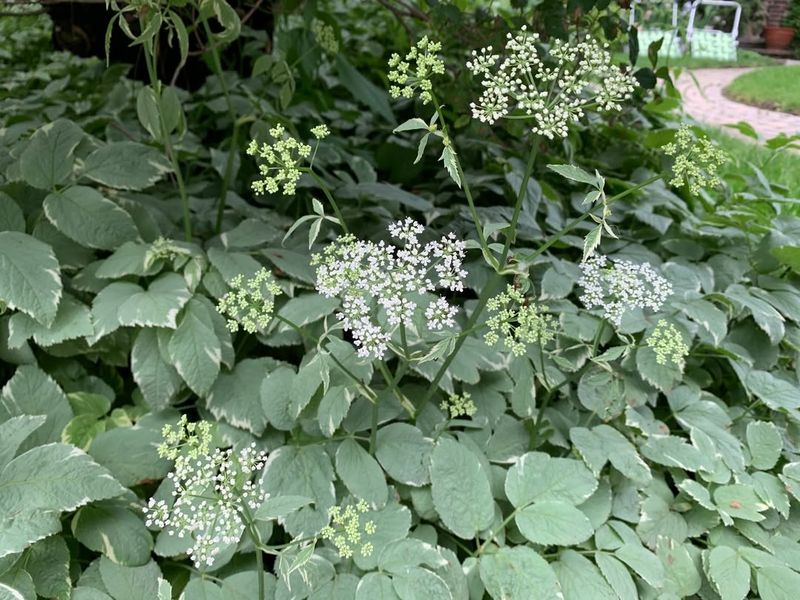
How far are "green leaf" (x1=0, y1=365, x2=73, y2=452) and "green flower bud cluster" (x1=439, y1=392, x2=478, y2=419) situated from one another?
0.80 meters

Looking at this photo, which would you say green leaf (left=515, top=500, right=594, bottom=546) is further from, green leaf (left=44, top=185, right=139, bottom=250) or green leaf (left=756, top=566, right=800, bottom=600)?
green leaf (left=44, top=185, right=139, bottom=250)

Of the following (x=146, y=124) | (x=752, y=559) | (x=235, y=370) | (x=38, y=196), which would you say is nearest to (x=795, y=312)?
(x=752, y=559)

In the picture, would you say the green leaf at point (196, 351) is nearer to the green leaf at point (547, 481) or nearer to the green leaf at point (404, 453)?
the green leaf at point (404, 453)

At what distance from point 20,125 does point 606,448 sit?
181 cm

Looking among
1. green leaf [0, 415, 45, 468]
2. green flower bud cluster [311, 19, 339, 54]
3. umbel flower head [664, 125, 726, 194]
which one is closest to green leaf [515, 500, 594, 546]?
umbel flower head [664, 125, 726, 194]

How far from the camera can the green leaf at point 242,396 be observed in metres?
1.45

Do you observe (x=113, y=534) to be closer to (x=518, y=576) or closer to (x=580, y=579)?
(x=518, y=576)

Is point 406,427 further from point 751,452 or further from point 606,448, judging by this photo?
point 751,452

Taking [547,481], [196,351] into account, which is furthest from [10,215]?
[547,481]

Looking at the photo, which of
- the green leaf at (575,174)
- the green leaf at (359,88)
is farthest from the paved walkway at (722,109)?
the green leaf at (575,174)

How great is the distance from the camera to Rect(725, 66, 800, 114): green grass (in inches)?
138

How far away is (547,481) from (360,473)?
0.38 metres

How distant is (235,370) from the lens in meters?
1.54

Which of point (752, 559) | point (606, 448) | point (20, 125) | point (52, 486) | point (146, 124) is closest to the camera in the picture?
point (52, 486)
